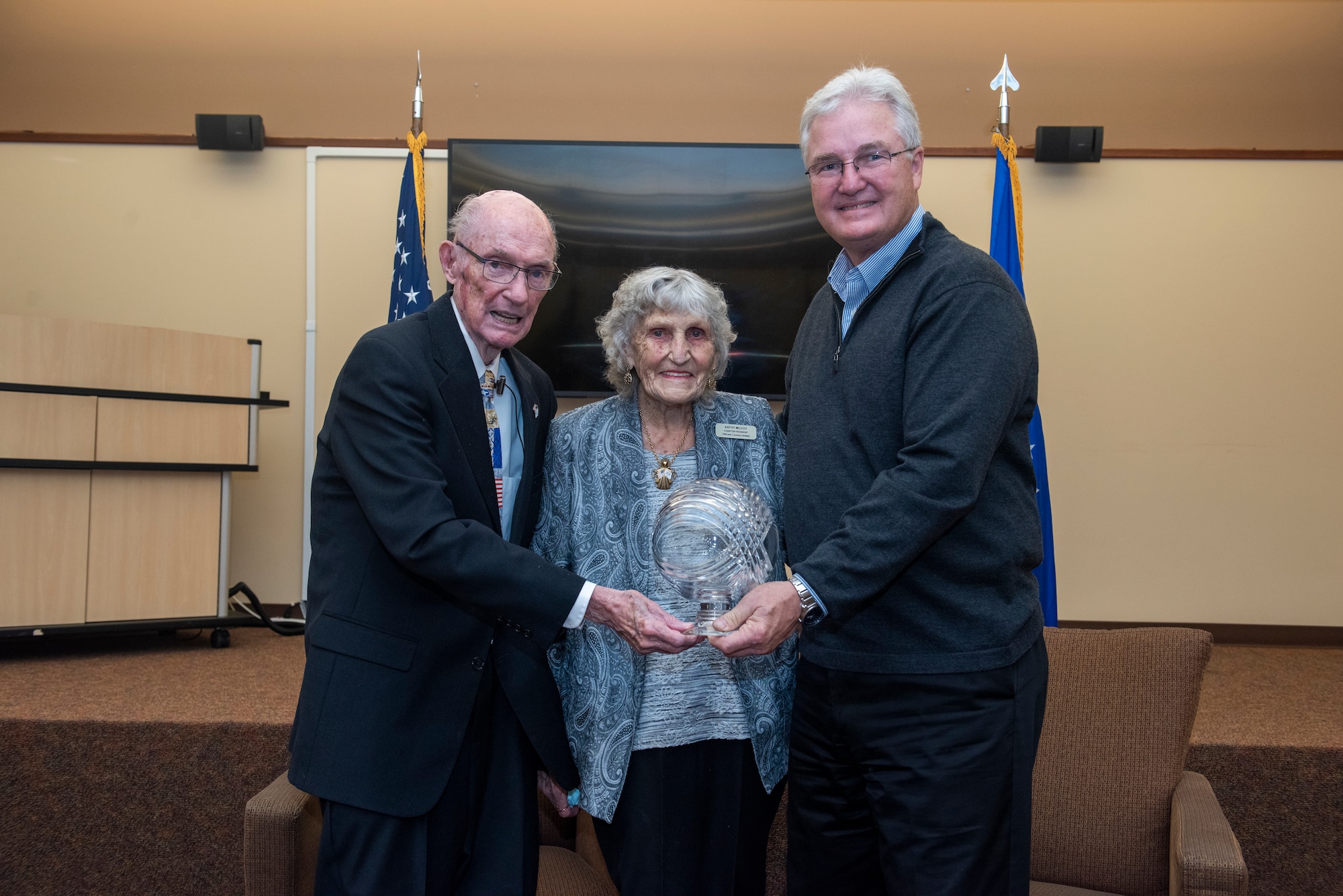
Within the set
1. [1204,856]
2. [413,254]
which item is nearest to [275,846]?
[1204,856]

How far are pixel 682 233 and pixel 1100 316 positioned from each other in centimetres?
225

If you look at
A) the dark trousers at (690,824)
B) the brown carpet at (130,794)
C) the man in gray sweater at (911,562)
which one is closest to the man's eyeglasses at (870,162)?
the man in gray sweater at (911,562)

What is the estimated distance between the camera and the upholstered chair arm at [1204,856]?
1899 millimetres

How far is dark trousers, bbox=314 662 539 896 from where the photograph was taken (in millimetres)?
1677

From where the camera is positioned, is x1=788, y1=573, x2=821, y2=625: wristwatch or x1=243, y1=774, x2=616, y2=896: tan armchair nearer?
x1=788, y1=573, x2=821, y2=625: wristwatch

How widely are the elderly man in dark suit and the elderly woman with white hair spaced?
10 centimetres

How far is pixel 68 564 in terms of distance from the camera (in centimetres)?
379

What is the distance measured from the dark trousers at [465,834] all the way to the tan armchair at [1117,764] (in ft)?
4.01

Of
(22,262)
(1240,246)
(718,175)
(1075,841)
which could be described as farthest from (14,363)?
(1240,246)

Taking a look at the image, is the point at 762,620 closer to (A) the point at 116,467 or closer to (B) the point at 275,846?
(B) the point at 275,846

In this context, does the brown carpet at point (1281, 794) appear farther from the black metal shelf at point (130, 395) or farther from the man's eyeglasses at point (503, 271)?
the black metal shelf at point (130, 395)

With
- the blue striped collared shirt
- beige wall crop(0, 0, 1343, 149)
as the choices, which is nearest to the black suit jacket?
the blue striped collared shirt

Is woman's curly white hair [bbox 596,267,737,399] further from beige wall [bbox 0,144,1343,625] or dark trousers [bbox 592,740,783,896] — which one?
beige wall [bbox 0,144,1343,625]

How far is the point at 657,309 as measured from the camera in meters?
2.06
